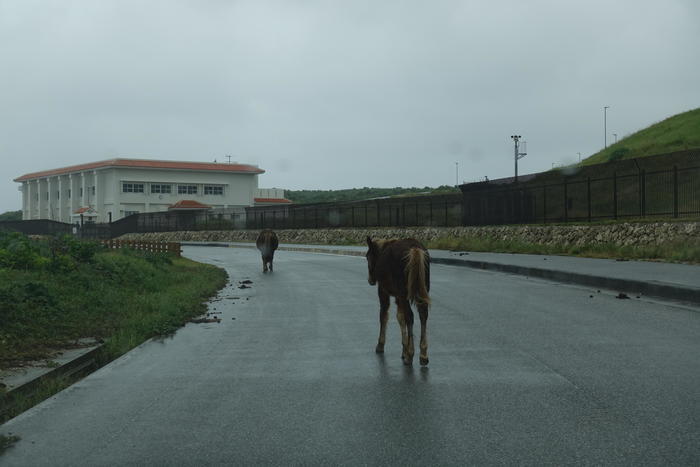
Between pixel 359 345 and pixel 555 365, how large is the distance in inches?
102

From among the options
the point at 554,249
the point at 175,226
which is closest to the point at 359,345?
the point at 554,249

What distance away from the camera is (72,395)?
22.7 ft

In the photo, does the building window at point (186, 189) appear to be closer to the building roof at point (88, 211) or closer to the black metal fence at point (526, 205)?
the building roof at point (88, 211)

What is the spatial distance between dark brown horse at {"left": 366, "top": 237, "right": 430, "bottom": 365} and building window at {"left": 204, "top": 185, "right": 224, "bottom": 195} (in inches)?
3853

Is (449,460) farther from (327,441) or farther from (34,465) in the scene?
(34,465)

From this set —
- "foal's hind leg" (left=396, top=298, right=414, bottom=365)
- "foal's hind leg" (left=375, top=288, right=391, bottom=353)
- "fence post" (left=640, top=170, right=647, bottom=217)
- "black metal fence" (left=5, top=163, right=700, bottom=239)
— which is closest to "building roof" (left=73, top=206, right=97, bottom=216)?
"black metal fence" (left=5, top=163, right=700, bottom=239)

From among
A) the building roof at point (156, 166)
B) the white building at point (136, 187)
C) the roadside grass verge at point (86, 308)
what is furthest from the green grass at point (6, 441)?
the building roof at point (156, 166)

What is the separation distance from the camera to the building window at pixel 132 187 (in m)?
96.6

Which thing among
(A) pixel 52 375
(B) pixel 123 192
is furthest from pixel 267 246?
Answer: (B) pixel 123 192

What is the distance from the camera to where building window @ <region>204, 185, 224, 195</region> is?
103938mm

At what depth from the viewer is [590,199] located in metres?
32.7

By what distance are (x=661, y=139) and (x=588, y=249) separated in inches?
1324

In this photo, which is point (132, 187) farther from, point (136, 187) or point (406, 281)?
point (406, 281)

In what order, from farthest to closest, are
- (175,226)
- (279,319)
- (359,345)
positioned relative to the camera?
1. (175,226)
2. (279,319)
3. (359,345)
